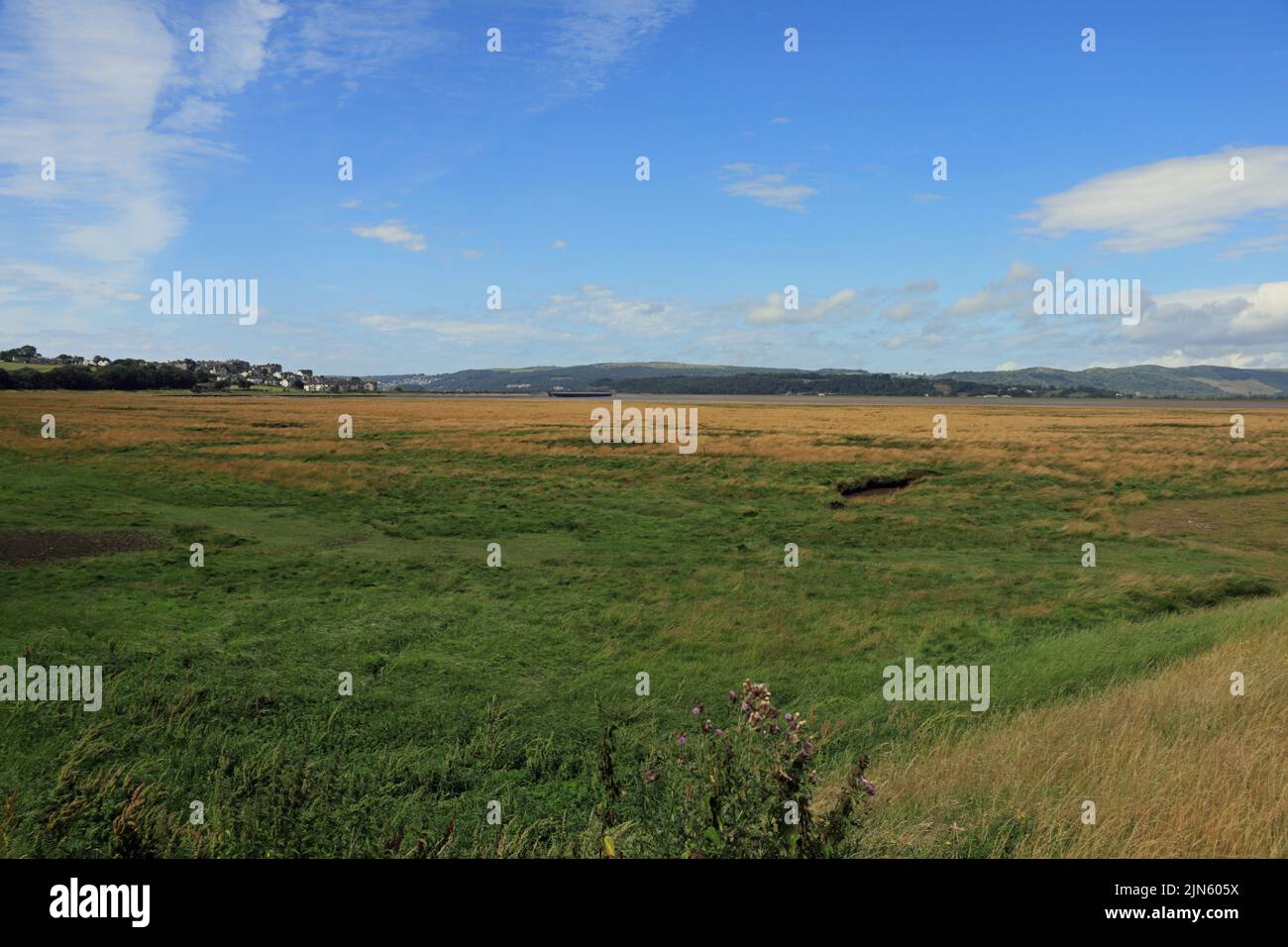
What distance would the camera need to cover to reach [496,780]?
9516 mm

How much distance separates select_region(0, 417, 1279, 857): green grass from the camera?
28.1 ft

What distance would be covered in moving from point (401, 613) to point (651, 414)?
62628mm

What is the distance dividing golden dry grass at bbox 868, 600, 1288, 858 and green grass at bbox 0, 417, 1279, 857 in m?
2.16

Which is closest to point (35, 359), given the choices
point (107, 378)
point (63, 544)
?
point (107, 378)

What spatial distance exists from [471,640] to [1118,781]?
10938 mm

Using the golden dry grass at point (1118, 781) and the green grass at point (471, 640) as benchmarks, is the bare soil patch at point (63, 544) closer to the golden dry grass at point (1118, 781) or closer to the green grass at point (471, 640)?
the green grass at point (471, 640)

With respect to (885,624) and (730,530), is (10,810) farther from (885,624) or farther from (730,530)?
(730,530)

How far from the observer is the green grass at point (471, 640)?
858 cm

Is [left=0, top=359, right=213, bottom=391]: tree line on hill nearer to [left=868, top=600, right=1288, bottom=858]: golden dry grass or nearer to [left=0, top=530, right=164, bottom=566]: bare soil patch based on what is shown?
[left=0, top=530, right=164, bottom=566]: bare soil patch

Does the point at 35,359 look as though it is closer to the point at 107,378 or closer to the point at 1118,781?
the point at 107,378

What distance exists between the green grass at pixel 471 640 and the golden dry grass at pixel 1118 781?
2.16m

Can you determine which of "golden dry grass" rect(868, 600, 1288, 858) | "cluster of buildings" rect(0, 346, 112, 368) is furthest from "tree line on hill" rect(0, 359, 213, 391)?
"golden dry grass" rect(868, 600, 1288, 858)

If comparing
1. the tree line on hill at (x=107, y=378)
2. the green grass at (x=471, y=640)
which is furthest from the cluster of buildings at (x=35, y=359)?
the green grass at (x=471, y=640)

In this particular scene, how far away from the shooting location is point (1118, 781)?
6688 millimetres
